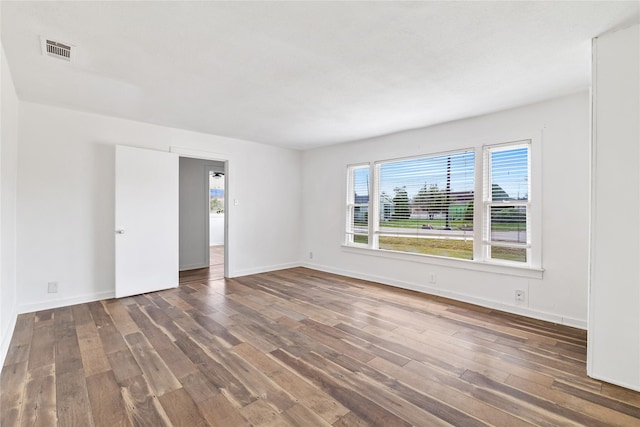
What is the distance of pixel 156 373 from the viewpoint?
7.30 ft

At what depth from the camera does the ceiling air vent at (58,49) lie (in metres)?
2.22

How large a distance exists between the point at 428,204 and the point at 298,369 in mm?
3160

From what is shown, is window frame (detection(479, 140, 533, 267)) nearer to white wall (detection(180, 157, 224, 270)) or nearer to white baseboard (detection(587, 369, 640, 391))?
white baseboard (detection(587, 369, 640, 391))

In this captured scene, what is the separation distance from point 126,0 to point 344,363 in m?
2.92

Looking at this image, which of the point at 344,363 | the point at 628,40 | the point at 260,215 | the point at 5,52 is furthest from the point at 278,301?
the point at 628,40

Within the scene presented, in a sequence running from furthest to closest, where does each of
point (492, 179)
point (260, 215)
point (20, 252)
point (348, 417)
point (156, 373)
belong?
1. point (260, 215)
2. point (492, 179)
3. point (20, 252)
4. point (156, 373)
5. point (348, 417)

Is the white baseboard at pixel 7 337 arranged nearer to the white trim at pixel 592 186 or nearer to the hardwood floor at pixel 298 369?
the hardwood floor at pixel 298 369

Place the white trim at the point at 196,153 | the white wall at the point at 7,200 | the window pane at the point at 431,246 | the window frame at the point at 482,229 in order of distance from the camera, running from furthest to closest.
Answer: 1. the white trim at the point at 196,153
2. the window pane at the point at 431,246
3. the window frame at the point at 482,229
4. the white wall at the point at 7,200

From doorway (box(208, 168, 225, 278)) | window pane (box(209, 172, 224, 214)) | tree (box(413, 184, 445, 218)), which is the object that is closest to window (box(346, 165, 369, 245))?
tree (box(413, 184, 445, 218))

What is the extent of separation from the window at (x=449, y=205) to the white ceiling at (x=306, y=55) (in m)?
0.74

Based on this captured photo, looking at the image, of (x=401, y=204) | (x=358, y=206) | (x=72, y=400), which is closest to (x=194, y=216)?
(x=358, y=206)

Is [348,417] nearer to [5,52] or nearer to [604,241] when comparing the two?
[604,241]

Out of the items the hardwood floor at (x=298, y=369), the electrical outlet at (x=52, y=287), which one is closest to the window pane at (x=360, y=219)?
the hardwood floor at (x=298, y=369)

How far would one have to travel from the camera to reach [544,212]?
3.35m
